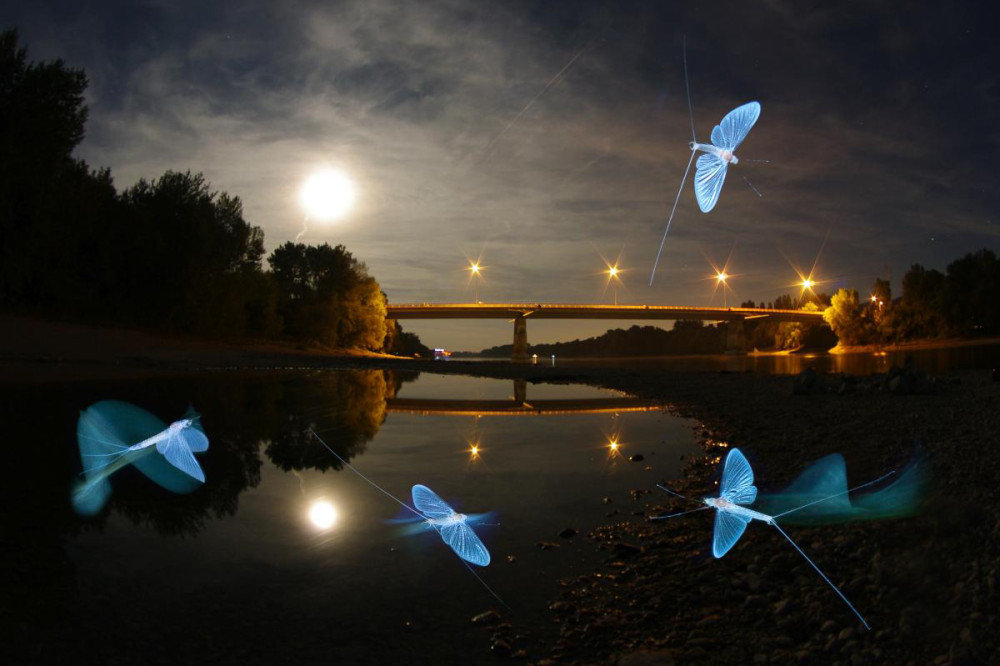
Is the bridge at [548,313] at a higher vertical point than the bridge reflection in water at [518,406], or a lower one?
higher

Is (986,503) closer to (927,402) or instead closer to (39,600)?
(39,600)

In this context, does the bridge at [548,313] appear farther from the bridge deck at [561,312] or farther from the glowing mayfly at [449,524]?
the glowing mayfly at [449,524]

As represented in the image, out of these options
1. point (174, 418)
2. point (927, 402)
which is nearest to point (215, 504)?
point (174, 418)

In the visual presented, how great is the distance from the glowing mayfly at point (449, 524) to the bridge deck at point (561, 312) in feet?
331

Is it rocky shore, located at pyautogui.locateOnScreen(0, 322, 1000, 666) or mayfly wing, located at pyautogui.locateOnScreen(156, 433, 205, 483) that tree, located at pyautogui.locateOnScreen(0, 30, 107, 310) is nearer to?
mayfly wing, located at pyautogui.locateOnScreen(156, 433, 205, 483)

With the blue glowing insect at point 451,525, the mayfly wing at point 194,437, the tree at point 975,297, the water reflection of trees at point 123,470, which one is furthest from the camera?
the tree at point 975,297

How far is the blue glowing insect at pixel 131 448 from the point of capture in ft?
23.6

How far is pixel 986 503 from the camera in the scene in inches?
205

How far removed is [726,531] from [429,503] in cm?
343

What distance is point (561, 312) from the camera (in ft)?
367

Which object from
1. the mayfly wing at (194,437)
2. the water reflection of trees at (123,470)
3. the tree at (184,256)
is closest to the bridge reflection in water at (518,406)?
the water reflection of trees at (123,470)

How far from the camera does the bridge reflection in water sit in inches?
683

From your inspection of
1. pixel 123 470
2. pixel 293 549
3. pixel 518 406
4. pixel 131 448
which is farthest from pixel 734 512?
pixel 518 406

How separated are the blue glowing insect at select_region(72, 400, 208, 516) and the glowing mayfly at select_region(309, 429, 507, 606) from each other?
2.82 meters
